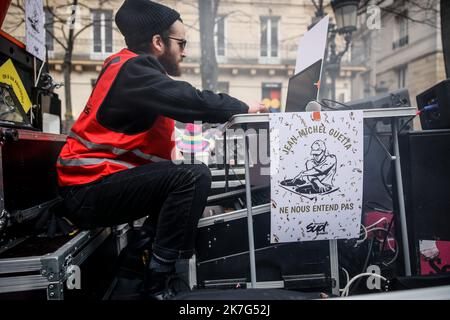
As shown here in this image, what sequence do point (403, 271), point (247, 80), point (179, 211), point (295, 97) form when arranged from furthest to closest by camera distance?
point (247, 80) → point (295, 97) → point (403, 271) → point (179, 211)

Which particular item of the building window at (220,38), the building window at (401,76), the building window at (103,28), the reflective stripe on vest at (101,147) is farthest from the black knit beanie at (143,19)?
the building window at (401,76)

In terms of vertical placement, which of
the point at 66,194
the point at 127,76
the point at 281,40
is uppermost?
the point at 281,40

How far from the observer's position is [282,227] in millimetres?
1521

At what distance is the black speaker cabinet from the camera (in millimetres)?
1670

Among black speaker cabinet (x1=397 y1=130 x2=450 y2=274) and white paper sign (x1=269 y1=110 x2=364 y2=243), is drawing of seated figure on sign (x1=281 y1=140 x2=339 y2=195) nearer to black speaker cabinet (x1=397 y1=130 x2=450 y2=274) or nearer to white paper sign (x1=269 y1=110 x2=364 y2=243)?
white paper sign (x1=269 y1=110 x2=364 y2=243)

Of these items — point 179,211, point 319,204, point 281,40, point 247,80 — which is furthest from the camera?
point 247,80

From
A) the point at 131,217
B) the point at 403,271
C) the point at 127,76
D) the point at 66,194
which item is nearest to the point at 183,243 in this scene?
the point at 131,217

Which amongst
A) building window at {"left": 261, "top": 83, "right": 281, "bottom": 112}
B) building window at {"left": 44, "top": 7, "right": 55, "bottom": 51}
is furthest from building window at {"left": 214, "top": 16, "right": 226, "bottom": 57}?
building window at {"left": 44, "top": 7, "right": 55, "bottom": 51}

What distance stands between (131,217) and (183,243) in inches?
11.3

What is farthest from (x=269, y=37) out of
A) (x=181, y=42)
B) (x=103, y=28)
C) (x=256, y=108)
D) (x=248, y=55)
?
(x=256, y=108)

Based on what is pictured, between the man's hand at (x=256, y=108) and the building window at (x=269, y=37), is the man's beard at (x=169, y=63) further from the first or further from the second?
the building window at (x=269, y=37)

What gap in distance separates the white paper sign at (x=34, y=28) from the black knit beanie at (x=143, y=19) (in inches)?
29.3

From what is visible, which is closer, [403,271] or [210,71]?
[403,271]

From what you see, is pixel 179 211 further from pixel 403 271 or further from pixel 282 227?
pixel 403 271
